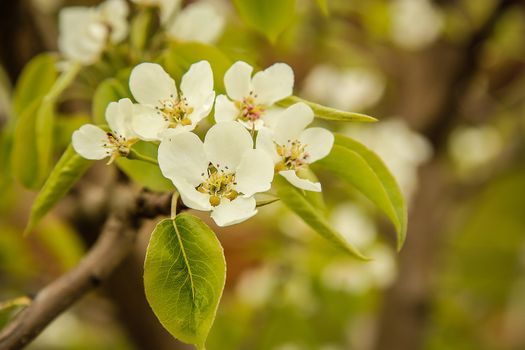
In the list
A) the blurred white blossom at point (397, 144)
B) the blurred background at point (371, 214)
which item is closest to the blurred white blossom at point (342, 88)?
the blurred background at point (371, 214)

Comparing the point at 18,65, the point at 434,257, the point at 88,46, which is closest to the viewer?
the point at 88,46

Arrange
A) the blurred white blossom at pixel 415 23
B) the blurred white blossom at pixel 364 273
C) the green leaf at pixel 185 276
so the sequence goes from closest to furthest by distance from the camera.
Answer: the green leaf at pixel 185 276
the blurred white blossom at pixel 364 273
the blurred white blossom at pixel 415 23

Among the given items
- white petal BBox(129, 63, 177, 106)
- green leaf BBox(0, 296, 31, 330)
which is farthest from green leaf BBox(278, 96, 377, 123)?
green leaf BBox(0, 296, 31, 330)

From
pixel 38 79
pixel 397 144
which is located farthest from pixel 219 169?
pixel 397 144

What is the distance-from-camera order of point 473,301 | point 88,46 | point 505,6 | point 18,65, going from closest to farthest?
point 88,46 < point 18,65 < point 505,6 < point 473,301

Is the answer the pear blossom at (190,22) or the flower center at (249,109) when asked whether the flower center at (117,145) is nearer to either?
the flower center at (249,109)

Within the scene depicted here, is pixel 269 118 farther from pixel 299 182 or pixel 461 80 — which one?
pixel 461 80

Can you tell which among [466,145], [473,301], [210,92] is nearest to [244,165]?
[210,92]

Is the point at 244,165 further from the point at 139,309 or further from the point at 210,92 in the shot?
the point at 139,309
